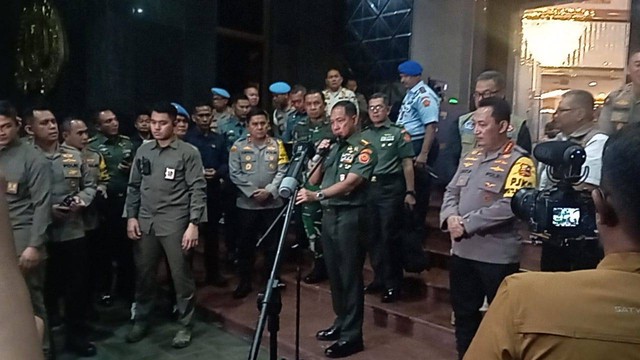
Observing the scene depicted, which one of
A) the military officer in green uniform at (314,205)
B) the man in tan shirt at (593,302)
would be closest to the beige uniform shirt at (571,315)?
the man in tan shirt at (593,302)

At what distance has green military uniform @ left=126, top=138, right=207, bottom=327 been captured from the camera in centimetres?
405

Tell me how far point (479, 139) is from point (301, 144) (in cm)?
81

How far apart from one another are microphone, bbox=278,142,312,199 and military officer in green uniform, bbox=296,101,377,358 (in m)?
0.71

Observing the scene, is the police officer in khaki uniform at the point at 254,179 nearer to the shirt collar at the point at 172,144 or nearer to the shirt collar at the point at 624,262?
the shirt collar at the point at 172,144

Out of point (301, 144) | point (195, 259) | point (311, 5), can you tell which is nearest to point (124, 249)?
point (195, 259)

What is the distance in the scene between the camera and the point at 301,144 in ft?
9.59

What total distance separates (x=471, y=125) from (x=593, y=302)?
10.3 feet

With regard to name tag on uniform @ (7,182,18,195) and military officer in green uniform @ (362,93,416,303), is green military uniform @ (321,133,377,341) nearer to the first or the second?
military officer in green uniform @ (362,93,416,303)

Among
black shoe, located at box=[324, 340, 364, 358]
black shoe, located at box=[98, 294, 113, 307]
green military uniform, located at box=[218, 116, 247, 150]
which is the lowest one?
black shoe, located at box=[98, 294, 113, 307]

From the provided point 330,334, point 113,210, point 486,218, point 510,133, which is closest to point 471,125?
point 510,133

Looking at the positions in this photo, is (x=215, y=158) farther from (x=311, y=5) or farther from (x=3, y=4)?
(x=311, y=5)

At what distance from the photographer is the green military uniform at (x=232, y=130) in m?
5.74

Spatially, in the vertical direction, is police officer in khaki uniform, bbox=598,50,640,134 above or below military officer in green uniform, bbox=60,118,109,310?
above

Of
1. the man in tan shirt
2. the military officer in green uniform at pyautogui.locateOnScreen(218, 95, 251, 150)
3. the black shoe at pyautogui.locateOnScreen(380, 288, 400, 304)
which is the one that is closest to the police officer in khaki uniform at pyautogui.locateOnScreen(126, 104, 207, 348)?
the black shoe at pyautogui.locateOnScreen(380, 288, 400, 304)
